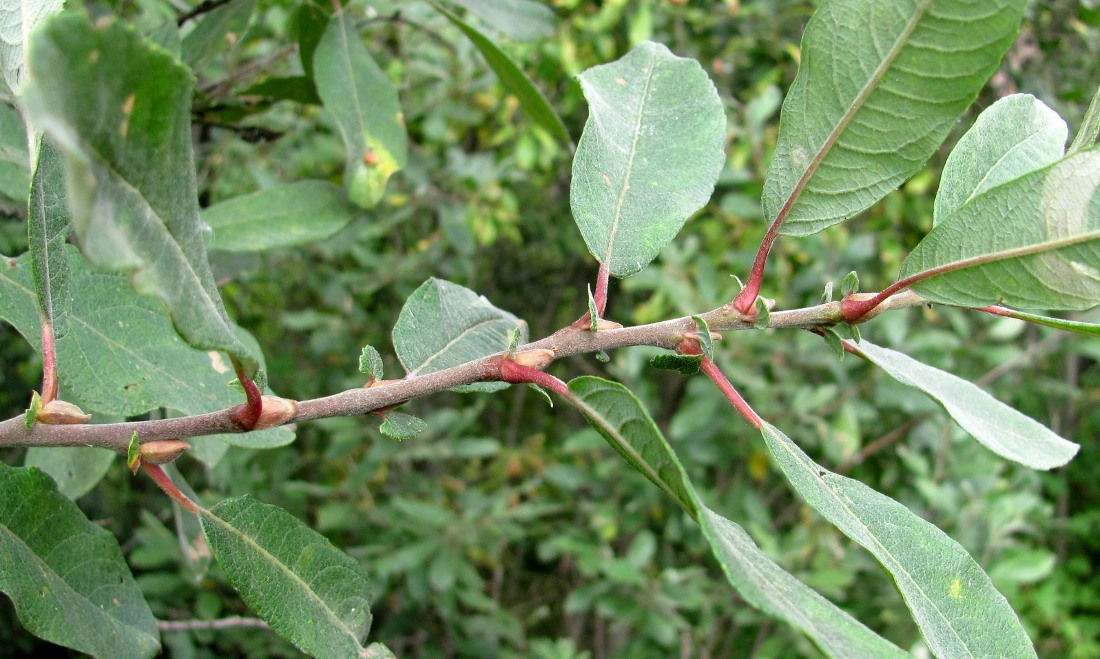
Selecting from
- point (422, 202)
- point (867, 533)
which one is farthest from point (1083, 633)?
point (867, 533)

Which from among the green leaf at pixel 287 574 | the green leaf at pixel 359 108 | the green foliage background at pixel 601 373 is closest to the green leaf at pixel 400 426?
the green leaf at pixel 287 574

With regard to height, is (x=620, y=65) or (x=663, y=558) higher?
(x=620, y=65)

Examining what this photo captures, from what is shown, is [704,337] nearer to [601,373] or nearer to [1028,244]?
[1028,244]

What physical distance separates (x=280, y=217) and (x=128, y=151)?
0.77m

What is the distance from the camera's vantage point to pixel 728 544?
0.53m

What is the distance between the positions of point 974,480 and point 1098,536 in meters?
2.59

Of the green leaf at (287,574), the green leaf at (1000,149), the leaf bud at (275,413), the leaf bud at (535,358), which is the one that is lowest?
A: the green leaf at (287,574)

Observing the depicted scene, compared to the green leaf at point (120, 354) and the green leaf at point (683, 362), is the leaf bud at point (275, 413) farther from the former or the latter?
the green leaf at point (683, 362)

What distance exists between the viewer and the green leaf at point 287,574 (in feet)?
2.20

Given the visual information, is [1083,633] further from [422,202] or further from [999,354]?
[422,202]

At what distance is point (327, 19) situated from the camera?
1202 millimetres

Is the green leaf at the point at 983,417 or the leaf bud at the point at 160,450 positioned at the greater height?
the leaf bud at the point at 160,450

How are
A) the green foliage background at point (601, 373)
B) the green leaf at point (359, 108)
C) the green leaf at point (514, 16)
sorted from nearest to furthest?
the green leaf at point (359, 108) < the green leaf at point (514, 16) < the green foliage background at point (601, 373)

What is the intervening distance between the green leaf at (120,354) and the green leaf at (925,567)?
1.46ft
